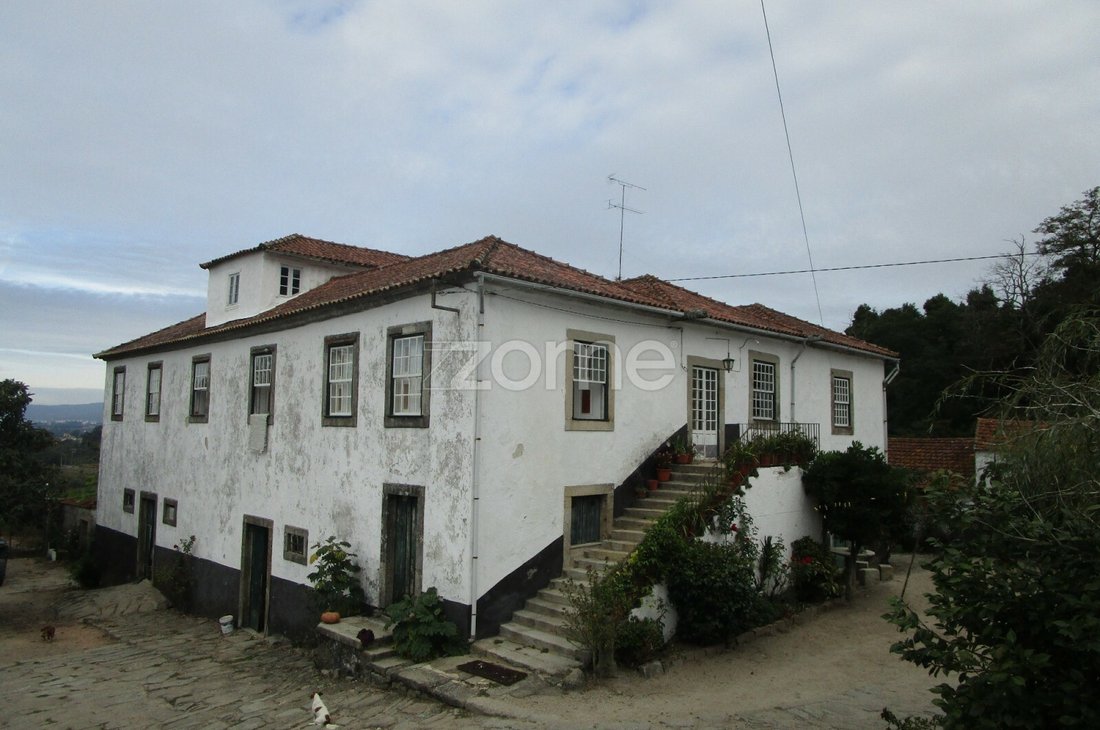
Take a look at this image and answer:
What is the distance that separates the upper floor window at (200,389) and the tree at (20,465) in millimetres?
5204

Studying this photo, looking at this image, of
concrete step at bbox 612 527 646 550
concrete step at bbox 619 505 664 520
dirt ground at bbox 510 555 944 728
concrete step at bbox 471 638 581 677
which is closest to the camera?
dirt ground at bbox 510 555 944 728

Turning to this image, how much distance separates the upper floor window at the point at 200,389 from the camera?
18.8 meters

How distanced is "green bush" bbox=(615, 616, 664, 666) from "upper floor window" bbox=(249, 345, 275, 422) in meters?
9.41

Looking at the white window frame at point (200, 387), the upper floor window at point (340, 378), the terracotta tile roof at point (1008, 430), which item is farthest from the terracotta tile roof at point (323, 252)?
the terracotta tile roof at point (1008, 430)

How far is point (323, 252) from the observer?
1962cm

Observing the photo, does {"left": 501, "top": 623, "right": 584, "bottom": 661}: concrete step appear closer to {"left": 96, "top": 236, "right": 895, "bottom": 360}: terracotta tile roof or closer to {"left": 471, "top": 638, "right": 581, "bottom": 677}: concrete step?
{"left": 471, "top": 638, "right": 581, "bottom": 677}: concrete step

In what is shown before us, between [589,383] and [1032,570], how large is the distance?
8.15 metres

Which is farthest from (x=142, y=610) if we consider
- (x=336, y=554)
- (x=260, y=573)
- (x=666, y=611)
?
(x=666, y=611)

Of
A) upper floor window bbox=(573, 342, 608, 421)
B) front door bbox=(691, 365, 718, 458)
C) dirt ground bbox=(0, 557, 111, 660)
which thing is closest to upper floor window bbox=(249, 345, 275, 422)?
dirt ground bbox=(0, 557, 111, 660)

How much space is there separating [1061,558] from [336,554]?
1071 cm

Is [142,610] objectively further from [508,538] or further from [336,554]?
[508,538]

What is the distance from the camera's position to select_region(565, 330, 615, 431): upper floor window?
489 inches

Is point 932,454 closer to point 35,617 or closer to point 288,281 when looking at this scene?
point 288,281

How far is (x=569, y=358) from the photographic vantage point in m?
12.4
